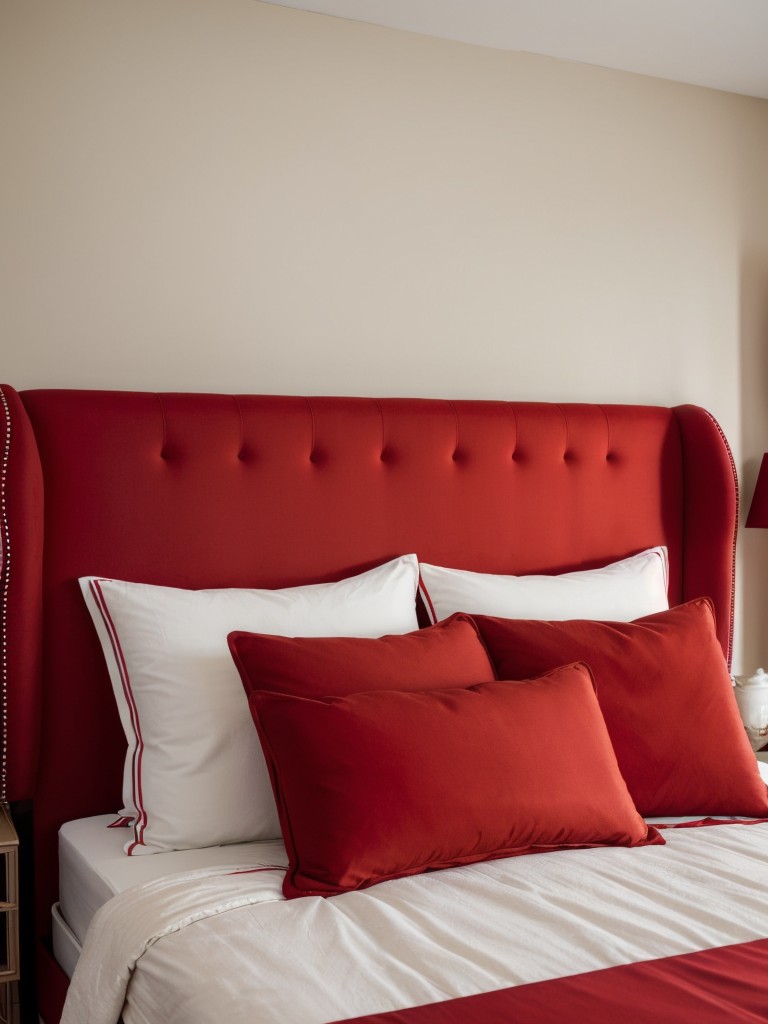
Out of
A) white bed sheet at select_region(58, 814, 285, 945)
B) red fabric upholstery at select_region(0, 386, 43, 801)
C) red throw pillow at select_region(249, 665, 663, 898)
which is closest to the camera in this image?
red throw pillow at select_region(249, 665, 663, 898)

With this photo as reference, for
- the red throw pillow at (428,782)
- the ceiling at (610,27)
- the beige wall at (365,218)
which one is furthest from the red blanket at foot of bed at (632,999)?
the ceiling at (610,27)

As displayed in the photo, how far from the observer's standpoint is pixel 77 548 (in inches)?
87.0

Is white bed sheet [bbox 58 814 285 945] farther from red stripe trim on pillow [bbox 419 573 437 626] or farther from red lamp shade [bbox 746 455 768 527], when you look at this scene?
red lamp shade [bbox 746 455 768 527]

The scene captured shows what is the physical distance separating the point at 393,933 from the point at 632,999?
1.19 feet

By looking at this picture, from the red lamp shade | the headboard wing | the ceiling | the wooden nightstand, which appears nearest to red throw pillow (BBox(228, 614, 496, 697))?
the headboard wing

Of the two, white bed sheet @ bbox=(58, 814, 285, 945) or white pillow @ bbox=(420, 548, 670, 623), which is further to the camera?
white pillow @ bbox=(420, 548, 670, 623)

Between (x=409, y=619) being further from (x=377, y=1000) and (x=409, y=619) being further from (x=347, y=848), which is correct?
(x=377, y=1000)

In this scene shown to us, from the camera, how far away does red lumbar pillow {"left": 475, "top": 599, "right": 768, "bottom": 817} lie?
2102 mm

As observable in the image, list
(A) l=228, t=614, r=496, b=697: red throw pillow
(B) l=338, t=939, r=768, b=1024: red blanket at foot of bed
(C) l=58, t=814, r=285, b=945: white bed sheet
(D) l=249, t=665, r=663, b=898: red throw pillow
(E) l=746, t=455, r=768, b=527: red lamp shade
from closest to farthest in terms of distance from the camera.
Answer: (B) l=338, t=939, r=768, b=1024: red blanket at foot of bed → (D) l=249, t=665, r=663, b=898: red throw pillow → (C) l=58, t=814, r=285, b=945: white bed sheet → (A) l=228, t=614, r=496, b=697: red throw pillow → (E) l=746, t=455, r=768, b=527: red lamp shade

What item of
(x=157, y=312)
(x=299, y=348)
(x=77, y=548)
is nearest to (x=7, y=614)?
(x=77, y=548)

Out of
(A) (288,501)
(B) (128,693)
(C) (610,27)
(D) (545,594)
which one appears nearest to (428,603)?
(D) (545,594)

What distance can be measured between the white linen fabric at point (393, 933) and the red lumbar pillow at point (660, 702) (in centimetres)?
25

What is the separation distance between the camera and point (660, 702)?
2.16m

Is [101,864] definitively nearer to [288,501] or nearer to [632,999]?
[288,501]
